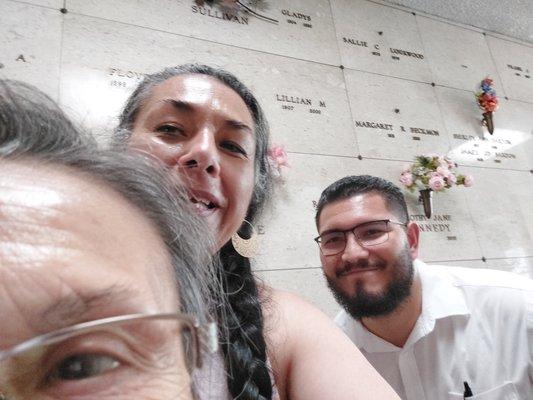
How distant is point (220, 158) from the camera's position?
1.97 feet

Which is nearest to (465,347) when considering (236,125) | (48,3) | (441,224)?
(441,224)

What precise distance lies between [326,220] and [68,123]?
849mm

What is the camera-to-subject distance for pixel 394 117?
6.09ft

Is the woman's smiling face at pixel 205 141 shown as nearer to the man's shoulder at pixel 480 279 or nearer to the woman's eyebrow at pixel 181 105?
the woman's eyebrow at pixel 181 105

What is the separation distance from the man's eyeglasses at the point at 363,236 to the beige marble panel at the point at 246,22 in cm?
105

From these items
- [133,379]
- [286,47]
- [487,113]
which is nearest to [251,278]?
[133,379]

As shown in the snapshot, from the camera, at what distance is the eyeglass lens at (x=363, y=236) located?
106cm

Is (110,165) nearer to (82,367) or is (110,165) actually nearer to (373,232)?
Result: (82,367)

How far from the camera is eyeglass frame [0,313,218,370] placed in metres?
0.22

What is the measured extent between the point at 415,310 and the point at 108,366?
101 centimetres

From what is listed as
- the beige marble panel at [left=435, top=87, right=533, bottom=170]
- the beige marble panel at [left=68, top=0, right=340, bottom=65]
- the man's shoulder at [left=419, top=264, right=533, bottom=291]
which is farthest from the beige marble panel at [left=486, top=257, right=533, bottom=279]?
the beige marble panel at [left=68, top=0, right=340, bottom=65]

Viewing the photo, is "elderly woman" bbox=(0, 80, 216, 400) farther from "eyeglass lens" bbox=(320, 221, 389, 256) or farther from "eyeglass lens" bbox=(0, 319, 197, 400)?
"eyeglass lens" bbox=(320, 221, 389, 256)

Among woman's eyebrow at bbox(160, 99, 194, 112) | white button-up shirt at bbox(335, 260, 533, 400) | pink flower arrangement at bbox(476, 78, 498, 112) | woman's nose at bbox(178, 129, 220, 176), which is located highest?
pink flower arrangement at bbox(476, 78, 498, 112)

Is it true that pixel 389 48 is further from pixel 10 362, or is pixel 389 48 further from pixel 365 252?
pixel 10 362
